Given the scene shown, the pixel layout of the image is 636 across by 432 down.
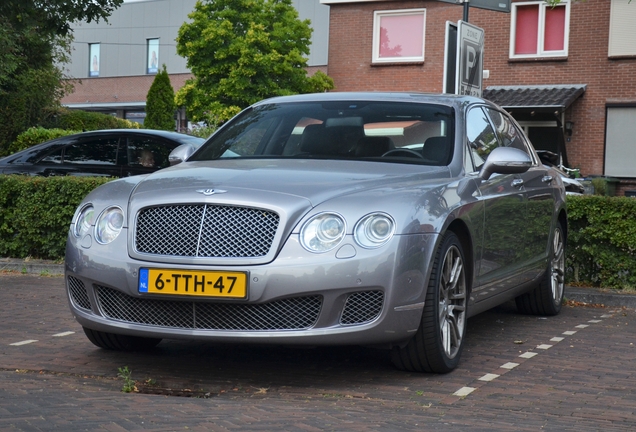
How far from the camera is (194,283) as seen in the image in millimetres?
5152

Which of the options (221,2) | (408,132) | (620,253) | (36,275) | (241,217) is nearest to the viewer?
(241,217)

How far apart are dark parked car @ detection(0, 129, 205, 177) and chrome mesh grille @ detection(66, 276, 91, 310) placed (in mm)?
7279

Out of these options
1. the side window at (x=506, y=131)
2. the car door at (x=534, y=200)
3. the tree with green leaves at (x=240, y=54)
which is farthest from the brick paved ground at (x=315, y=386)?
the tree with green leaves at (x=240, y=54)

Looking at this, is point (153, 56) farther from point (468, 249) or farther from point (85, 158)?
point (468, 249)

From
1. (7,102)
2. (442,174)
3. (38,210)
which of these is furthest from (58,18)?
(7,102)

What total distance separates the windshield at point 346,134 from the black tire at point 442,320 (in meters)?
0.77

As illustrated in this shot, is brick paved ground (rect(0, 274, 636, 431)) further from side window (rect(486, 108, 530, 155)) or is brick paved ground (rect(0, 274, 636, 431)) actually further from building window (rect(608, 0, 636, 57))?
building window (rect(608, 0, 636, 57))

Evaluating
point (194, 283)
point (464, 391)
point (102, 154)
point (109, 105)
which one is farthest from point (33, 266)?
point (109, 105)

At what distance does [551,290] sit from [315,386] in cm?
346

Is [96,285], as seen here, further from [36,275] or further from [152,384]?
[36,275]

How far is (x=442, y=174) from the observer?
6055 millimetres

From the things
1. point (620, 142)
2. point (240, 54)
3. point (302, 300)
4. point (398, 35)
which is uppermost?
point (398, 35)

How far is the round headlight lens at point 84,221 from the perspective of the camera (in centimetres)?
566

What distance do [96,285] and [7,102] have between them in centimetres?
2766
